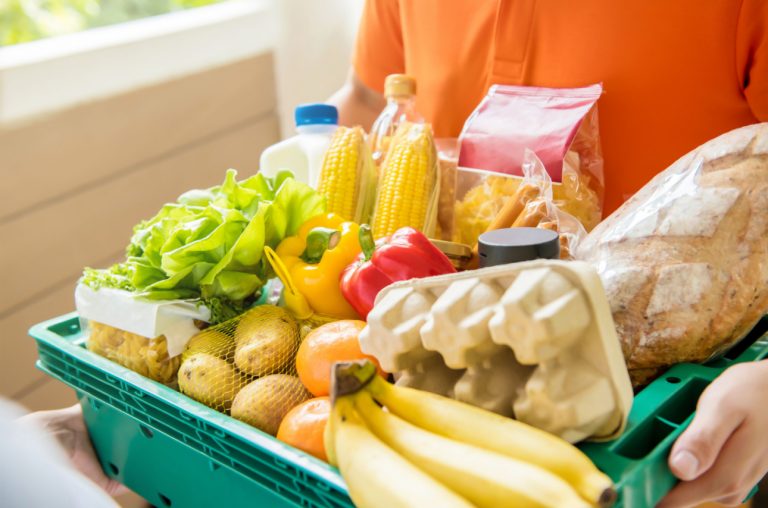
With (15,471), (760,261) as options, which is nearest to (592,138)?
(760,261)

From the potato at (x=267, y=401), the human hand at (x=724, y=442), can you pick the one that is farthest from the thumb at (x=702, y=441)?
the potato at (x=267, y=401)

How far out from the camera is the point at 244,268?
0.83 m

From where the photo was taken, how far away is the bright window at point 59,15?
1.56 m

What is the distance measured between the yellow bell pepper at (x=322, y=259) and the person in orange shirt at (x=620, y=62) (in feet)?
1.10

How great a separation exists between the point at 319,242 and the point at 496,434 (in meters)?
0.39

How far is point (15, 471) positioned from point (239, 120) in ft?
5.21

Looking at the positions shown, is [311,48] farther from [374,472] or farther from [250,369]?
[374,472]

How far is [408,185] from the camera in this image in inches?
34.1

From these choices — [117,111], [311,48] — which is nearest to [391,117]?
[117,111]

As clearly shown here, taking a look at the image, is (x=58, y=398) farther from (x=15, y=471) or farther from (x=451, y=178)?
(x=15, y=471)

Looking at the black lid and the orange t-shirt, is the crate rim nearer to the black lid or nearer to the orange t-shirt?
the black lid

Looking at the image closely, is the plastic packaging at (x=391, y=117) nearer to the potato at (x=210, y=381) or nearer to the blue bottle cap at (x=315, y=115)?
the blue bottle cap at (x=315, y=115)

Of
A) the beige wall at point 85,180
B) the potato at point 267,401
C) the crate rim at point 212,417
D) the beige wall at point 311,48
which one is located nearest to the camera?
the crate rim at point 212,417

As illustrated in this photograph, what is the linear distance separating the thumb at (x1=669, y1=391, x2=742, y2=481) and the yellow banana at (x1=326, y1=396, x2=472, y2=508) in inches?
6.5
